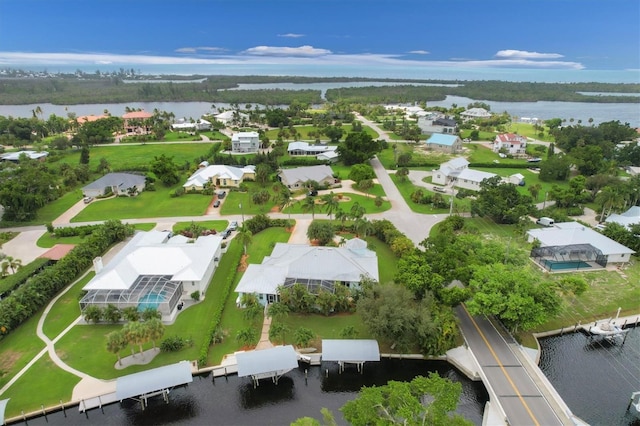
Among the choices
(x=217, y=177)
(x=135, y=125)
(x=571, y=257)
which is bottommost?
(x=571, y=257)

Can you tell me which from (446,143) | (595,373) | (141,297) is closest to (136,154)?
(141,297)

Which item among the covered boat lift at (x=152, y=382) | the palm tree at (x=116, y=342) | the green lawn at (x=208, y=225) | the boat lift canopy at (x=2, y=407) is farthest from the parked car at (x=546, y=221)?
the boat lift canopy at (x=2, y=407)

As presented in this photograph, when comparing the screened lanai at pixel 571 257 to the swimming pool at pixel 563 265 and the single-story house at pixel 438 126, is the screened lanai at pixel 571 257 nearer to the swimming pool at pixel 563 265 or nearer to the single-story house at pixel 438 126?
the swimming pool at pixel 563 265

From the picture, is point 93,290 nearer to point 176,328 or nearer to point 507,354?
point 176,328

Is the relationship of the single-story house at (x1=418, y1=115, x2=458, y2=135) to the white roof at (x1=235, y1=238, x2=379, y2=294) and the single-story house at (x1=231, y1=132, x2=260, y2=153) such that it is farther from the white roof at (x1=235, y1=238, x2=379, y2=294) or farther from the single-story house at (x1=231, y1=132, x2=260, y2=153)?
the white roof at (x1=235, y1=238, x2=379, y2=294)

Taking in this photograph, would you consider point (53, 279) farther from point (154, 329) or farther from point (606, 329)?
point (606, 329)

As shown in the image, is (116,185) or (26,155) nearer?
(116,185)

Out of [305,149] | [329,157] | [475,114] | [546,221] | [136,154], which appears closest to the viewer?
[546,221]

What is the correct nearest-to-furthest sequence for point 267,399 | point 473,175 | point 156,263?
point 267,399
point 156,263
point 473,175
